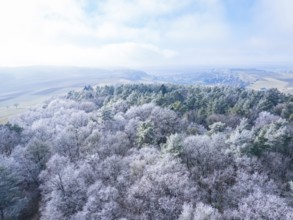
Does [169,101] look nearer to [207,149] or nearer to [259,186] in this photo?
[207,149]

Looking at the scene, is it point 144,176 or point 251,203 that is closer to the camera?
point 251,203

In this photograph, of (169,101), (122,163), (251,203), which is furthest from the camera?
(169,101)

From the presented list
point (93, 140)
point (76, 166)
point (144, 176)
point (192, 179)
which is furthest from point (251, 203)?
point (93, 140)

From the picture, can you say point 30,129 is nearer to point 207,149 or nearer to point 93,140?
point 93,140

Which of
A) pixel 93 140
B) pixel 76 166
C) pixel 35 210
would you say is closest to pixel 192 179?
pixel 76 166

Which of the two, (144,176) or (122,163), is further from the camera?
(122,163)

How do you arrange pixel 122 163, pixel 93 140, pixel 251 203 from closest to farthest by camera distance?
pixel 251 203, pixel 122 163, pixel 93 140

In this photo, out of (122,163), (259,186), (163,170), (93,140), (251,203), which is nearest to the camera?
(251,203)

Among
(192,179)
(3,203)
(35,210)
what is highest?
(192,179)

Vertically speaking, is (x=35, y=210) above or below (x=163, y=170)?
below
